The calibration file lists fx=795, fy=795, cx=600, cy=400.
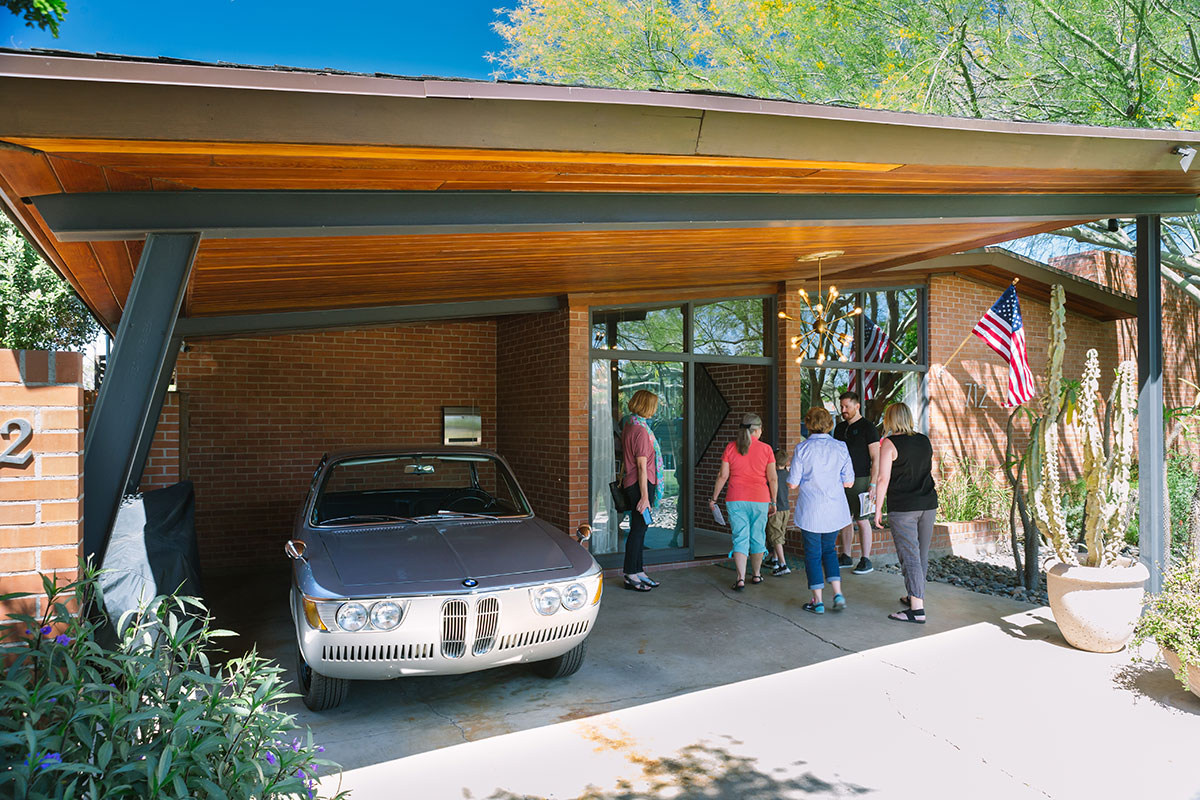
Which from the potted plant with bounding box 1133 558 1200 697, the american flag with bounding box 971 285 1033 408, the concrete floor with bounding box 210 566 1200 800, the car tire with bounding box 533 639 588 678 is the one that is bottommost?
the concrete floor with bounding box 210 566 1200 800

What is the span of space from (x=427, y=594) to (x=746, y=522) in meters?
4.12

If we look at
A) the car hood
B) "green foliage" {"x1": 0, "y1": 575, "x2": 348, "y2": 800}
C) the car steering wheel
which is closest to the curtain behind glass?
the car steering wheel

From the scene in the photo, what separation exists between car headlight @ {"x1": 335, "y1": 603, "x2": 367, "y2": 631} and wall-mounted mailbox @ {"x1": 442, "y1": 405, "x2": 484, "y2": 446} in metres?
5.85

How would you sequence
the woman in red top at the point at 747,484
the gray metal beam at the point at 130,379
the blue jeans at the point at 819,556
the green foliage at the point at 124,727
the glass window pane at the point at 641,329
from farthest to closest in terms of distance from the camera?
the glass window pane at the point at 641,329 < the woman in red top at the point at 747,484 < the blue jeans at the point at 819,556 < the gray metal beam at the point at 130,379 < the green foliage at the point at 124,727

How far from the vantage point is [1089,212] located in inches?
242

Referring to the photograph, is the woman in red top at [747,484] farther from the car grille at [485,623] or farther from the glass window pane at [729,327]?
the car grille at [485,623]

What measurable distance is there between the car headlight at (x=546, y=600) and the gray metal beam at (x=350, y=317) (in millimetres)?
4149

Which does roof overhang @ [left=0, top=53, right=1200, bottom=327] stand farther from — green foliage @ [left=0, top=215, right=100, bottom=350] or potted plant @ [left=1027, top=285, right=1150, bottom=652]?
green foliage @ [left=0, top=215, right=100, bottom=350]

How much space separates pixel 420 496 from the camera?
239 inches

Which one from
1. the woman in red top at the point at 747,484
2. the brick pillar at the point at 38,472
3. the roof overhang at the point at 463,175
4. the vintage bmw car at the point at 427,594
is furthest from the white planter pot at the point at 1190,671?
the brick pillar at the point at 38,472

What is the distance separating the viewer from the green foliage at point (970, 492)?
10398 mm

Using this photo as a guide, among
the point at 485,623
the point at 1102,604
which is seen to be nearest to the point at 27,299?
the point at 485,623

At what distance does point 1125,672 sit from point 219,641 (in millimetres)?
6401

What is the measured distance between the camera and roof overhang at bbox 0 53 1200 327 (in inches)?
103
